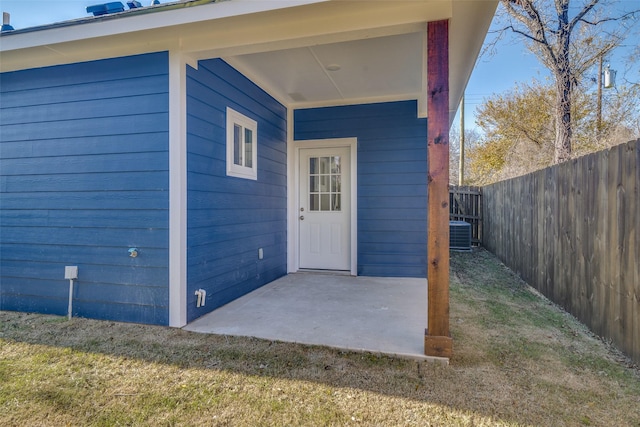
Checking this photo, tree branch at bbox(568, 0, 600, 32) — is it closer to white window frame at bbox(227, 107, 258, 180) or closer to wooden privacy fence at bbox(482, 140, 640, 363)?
wooden privacy fence at bbox(482, 140, 640, 363)

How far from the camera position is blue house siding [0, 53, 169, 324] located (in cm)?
306

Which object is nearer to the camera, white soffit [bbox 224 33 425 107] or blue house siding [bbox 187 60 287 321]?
blue house siding [bbox 187 60 287 321]

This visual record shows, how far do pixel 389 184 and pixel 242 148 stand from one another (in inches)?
84.6

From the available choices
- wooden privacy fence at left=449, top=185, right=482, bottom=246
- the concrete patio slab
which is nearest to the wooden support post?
the concrete patio slab

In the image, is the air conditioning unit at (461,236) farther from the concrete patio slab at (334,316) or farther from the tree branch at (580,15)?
the tree branch at (580,15)

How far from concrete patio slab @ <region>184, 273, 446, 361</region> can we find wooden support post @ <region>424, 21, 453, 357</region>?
21 centimetres

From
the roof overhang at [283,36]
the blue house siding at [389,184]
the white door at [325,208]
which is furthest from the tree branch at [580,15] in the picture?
the white door at [325,208]

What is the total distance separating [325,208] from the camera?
538 cm

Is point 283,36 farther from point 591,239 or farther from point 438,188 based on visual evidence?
point 591,239

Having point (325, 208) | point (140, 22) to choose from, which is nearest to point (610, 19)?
point (325, 208)

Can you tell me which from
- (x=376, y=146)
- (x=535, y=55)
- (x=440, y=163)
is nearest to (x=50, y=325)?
(x=440, y=163)

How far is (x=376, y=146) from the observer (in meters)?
5.05

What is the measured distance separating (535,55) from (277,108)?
7.55m

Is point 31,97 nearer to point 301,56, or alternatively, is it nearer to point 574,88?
point 301,56
